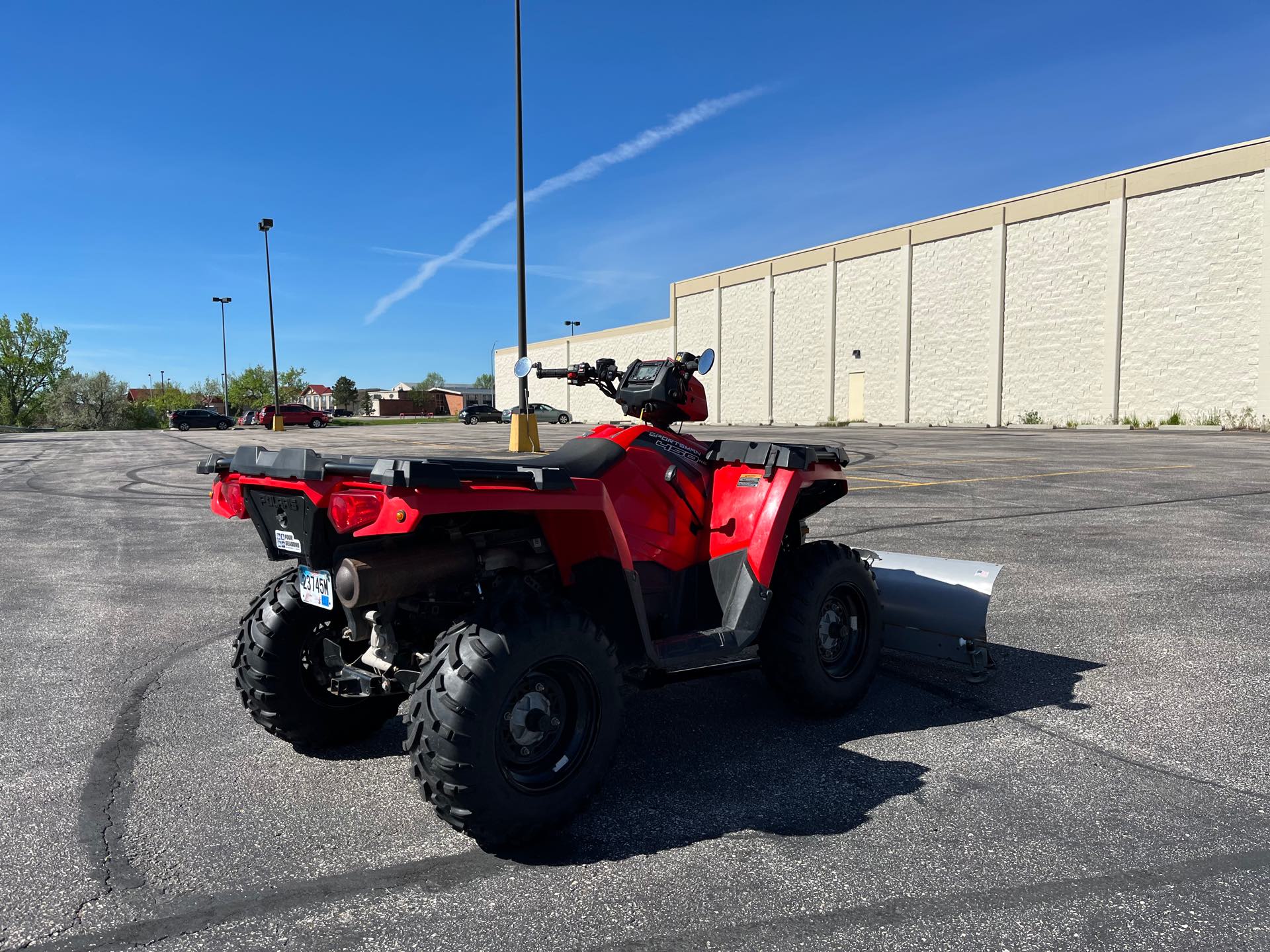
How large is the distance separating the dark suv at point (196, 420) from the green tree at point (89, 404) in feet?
57.0

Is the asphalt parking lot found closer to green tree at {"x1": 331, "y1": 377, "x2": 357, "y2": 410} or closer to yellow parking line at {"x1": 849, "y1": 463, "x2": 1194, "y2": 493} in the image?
yellow parking line at {"x1": 849, "y1": 463, "x2": 1194, "y2": 493}

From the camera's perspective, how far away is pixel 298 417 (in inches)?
2206

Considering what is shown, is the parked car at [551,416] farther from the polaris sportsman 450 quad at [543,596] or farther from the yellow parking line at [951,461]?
the polaris sportsman 450 quad at [543,596]

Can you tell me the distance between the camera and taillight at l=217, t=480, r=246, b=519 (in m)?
3.36

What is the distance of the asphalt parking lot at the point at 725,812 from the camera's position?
8.24 feet

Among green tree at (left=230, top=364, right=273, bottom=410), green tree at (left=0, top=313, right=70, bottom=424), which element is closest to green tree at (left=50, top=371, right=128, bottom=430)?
green tree at (left=0, top=313, right=70, bottom=424)

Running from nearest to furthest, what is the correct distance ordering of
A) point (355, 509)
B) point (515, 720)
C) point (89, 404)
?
point (355, 509), point (515, 720), point (89, 404)

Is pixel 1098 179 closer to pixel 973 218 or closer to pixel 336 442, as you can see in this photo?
pixel 973 218

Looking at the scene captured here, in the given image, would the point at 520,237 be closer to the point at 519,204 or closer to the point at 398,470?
the point at 519,204

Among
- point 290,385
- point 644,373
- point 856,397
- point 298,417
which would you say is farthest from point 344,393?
point 644,373

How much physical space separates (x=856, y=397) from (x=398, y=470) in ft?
142

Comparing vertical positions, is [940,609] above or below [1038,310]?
below

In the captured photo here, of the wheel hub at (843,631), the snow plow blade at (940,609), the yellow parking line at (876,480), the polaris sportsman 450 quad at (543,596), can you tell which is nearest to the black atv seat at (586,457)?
the polaris sportsman 450 quad at (543,596)

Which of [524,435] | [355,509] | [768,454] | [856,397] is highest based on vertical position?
[856,397]
